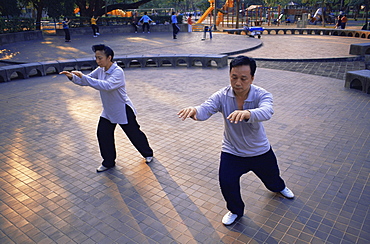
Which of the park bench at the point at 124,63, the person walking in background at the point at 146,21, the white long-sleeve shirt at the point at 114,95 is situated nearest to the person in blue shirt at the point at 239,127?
the white long-sleeve shirt at the point at 114,95

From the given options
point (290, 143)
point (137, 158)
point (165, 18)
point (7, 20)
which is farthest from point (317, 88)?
point (165, 18)

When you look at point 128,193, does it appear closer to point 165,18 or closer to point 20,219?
point 20,219

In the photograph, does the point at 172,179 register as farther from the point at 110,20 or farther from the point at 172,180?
the point at 110,20

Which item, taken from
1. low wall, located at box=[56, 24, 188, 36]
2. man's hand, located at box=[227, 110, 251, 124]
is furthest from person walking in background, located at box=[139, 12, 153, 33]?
man's hand, located at box=[227, 110, 251, 124]

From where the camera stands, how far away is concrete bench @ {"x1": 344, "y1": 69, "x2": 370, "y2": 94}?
28.6 feet

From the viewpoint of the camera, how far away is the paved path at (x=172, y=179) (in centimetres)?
358

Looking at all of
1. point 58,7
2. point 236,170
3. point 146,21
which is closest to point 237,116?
point 236,170

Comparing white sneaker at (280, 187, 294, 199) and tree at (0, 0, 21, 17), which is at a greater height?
tree at (0, 0, 21, 17)

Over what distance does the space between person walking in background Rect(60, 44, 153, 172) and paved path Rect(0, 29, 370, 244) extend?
408 millimetres

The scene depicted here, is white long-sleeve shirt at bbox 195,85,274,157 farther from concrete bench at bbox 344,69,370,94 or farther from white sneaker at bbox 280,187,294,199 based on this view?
concrete bench at bbox 344,69,370,94

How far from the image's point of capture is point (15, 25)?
22.1m

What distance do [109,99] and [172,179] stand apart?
150 cm

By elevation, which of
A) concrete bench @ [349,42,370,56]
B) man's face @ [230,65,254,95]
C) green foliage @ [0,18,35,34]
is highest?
green foliage @ [0,18,35,34]

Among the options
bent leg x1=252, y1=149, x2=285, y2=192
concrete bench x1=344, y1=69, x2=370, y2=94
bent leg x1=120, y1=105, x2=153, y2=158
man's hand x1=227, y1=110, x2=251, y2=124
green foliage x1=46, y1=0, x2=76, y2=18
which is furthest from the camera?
green foliage x1=46, y1=0, x2=76, y2=18
